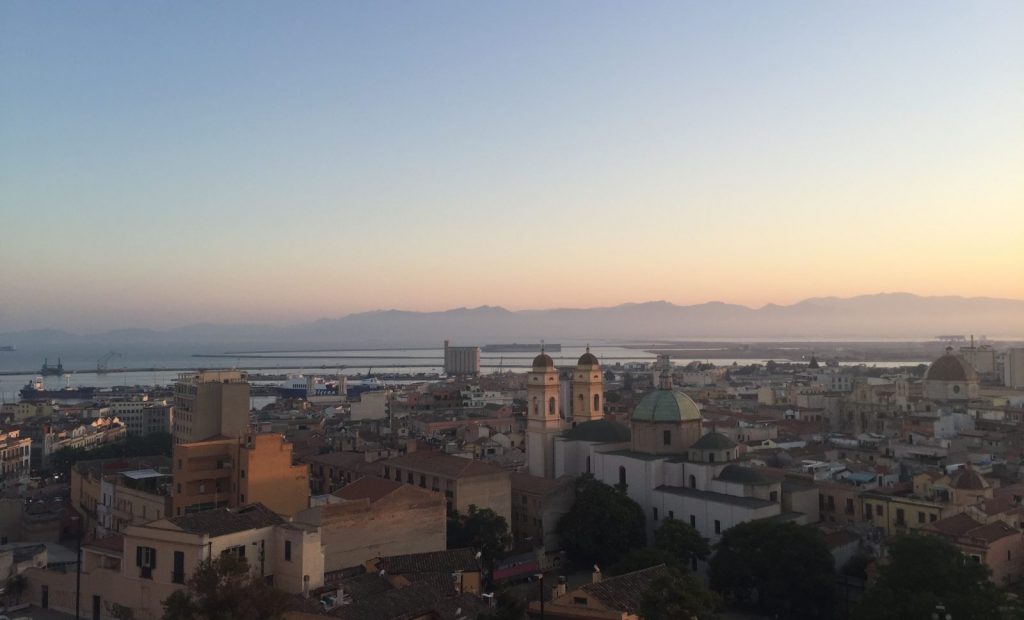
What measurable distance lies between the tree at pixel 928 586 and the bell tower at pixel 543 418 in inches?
844

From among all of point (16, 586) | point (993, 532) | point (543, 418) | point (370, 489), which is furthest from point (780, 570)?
point (16, 586)

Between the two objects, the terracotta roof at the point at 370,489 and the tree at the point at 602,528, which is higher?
the terracotta roof at the point at 370,489

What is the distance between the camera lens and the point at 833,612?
2608 cm

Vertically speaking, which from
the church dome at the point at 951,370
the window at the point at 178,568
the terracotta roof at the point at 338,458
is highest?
the church dome at the point at 951,370

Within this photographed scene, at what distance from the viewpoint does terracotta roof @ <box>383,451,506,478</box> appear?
34031mm

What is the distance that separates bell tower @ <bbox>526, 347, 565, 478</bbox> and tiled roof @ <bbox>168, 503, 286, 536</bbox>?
1998cm

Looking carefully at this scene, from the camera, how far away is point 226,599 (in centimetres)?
1633

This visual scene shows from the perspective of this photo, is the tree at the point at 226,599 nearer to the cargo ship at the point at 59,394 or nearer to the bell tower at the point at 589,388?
the bell tower at the point at 589,388

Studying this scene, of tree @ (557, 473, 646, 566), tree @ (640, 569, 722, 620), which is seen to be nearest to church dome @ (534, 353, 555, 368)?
tree @ (557, 473, 646, 566)

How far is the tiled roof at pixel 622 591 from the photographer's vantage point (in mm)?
19016

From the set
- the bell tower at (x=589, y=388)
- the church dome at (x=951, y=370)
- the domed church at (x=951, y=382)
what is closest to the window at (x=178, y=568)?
the bell tower at (x=589, y=388)

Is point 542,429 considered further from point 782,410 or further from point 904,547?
point 782,410

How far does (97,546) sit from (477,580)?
1080 centimetres

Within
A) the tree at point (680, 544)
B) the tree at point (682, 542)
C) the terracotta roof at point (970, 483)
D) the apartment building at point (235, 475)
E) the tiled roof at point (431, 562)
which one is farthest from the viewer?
the apartment building at point (235, 475)
